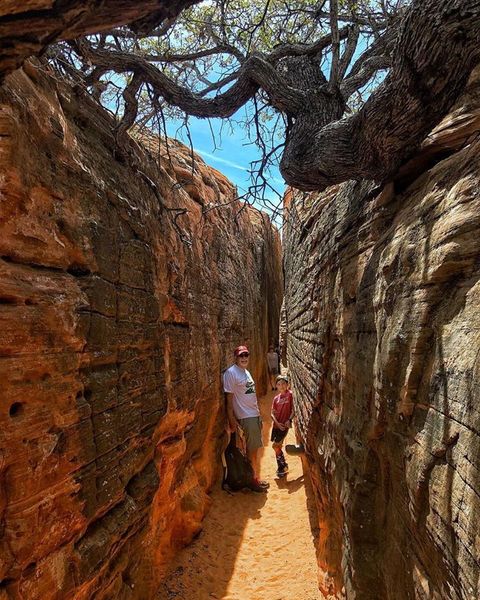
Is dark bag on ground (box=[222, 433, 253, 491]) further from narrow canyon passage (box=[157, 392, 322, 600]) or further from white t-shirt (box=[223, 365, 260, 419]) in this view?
white t-shirt (box=[223, 365, 260, 419])

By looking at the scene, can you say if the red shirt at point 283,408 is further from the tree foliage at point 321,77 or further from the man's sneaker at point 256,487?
the tree foliage at point 321,77

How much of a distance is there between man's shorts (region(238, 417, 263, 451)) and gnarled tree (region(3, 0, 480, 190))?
4.98 meters

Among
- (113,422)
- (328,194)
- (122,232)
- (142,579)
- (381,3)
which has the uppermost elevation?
(381,3)

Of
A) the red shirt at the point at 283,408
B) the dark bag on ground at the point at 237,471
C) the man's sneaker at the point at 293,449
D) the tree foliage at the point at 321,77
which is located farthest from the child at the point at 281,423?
the tree foliage at the point at 321,77

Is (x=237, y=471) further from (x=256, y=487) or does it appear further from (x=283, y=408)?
(x=283, y=408)

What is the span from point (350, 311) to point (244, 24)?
14.8 feet

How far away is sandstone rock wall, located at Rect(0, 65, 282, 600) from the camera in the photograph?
8.39ft

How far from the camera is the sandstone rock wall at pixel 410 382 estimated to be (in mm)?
1880

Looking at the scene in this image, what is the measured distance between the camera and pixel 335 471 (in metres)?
4.18

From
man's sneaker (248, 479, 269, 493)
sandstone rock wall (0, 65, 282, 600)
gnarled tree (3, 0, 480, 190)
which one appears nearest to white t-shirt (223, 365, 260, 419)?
man's sneaker (248, 479, 269, 493)

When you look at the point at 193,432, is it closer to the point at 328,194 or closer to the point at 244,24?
the point at 328,194

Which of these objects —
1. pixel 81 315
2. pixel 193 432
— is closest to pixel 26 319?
pixel 81 315

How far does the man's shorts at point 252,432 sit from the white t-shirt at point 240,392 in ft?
0.38

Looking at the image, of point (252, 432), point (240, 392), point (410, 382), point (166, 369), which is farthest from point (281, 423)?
point (410, 382)
